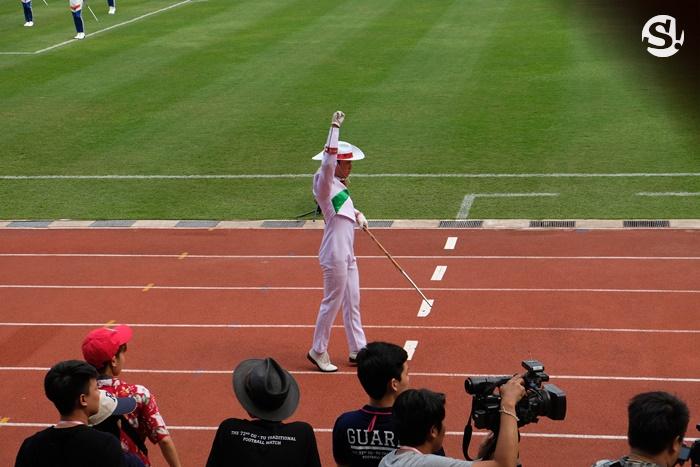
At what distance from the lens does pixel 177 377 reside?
A: 29.8 ft

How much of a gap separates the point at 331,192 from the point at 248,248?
4742mm

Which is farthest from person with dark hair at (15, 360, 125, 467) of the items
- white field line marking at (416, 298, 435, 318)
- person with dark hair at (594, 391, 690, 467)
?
white field line marking at (416, 298, 435, 318)

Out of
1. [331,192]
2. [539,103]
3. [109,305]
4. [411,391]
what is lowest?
[539,103]

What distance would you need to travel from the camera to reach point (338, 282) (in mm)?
8805

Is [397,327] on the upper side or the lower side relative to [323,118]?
upper

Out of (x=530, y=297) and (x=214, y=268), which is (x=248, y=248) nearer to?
(x=214, y=268)

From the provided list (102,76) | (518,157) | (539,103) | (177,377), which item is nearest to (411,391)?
(177,377)

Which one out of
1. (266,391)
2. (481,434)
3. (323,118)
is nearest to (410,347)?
(481,434)

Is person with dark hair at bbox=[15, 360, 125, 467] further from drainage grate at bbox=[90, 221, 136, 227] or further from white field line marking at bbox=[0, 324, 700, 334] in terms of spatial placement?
drainage grate at bbox=[90, 221, 136, 227]

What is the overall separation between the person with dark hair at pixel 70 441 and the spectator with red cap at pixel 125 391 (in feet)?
2.44

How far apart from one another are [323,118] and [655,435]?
16.5 meters

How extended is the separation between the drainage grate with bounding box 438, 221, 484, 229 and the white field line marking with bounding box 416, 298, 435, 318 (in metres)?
2.92

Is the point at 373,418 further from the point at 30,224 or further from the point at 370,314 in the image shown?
the point at 30,224

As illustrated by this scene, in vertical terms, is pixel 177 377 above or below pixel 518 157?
above
